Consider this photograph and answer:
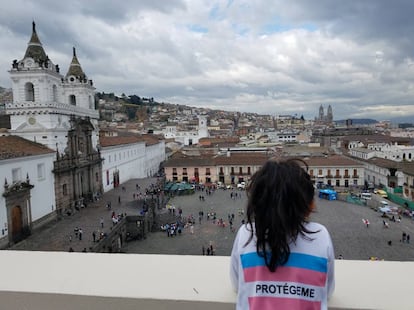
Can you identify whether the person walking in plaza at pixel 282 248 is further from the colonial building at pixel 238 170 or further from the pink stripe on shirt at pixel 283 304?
the colonial building at pixel 238 170

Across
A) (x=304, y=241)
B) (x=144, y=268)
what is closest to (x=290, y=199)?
(x=304, y=241)

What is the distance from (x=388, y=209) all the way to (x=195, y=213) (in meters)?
14.3

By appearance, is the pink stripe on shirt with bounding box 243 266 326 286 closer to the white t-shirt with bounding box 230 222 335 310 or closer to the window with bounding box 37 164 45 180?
the white t-shirt with bounding box 230 222 335 310

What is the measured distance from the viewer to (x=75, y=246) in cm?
1702

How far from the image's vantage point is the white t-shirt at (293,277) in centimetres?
144

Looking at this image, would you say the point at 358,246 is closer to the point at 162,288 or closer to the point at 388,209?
the point at 388,209

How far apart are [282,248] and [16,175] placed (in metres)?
19.4

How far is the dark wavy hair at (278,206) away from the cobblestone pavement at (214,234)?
16.7 m

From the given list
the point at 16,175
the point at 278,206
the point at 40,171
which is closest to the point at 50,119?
the point at 40,171

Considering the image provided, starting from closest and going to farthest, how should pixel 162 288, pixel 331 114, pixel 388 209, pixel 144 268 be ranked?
1. pixel 162 288
2. pixel 144 268
3. pixel 388 209
4. pixel 331 114

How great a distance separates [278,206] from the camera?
1470 millimetres

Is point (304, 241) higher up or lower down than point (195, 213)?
higher up

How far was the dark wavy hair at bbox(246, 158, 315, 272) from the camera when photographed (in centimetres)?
145

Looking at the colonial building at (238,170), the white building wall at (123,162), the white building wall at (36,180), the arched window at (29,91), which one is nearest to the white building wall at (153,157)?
the white building wall at (123,162)
